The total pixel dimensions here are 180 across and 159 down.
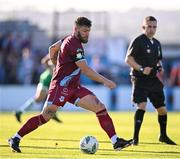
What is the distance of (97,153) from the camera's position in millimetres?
12992

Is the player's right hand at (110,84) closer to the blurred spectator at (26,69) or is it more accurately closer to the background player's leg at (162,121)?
the background player's leg at (162,121)

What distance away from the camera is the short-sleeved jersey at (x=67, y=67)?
42.7 feet

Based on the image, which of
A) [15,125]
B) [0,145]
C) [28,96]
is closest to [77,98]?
[0,145]

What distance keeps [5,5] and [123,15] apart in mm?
8566

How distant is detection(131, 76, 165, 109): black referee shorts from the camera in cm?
1527

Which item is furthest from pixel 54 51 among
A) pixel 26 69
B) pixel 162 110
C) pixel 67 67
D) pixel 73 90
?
pixel 26 69

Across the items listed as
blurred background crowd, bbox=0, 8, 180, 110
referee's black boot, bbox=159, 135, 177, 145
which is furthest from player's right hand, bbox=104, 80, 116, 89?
blurred background crowd, bbox=0, 8, 180, 110

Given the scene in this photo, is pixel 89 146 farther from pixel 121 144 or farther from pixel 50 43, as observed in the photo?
pixel 50 43

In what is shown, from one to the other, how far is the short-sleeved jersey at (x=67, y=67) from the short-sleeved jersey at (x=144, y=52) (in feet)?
7.52

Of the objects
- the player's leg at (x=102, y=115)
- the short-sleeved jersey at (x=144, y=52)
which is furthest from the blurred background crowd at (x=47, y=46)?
the player's leg at (x=102, y=115)

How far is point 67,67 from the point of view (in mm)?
13164

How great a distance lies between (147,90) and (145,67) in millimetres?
602

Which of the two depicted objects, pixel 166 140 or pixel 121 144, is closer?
pixel 121 144

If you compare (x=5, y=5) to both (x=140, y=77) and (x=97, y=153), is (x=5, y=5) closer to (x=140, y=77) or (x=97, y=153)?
(x=140, y=77)
